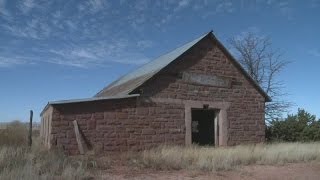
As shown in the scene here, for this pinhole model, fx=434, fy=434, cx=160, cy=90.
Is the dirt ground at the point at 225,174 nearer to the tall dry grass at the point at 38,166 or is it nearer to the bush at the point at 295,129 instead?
the tall dry grass at the point at 38,166

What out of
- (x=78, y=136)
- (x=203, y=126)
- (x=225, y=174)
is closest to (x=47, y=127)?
(x=78, y=136)

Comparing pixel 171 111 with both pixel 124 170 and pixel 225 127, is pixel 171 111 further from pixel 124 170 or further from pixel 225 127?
pixel 124 170

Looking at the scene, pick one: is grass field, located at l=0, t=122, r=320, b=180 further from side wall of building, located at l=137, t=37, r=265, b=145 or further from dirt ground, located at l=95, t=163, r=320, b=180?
side wall of building, located at l=137, t=37, r=265, b=145

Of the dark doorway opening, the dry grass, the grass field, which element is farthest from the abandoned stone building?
the dry grass

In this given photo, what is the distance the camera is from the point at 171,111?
63.5 feet

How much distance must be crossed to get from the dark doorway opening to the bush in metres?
3.81

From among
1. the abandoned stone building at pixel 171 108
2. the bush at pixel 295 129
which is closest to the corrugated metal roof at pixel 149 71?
the abandoned stone building at pixel 171 108

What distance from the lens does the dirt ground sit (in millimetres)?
12617

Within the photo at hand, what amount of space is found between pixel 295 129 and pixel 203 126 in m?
5.63

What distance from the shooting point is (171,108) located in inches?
762

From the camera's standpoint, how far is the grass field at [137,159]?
454 inches

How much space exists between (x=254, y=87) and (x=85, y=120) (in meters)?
9.53

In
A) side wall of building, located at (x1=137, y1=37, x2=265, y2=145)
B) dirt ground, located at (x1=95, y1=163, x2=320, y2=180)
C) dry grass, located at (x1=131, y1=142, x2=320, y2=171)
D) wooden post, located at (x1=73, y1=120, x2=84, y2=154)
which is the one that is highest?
side wall of building, located at (x1=137, y1=37, x2=265, y2=145)

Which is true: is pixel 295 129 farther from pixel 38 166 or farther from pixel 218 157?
pixel 38 166
